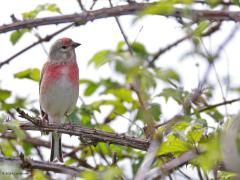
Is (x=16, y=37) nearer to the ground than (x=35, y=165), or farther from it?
farther from it

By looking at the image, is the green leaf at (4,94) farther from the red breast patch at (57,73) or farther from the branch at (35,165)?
the branch at (35,165)

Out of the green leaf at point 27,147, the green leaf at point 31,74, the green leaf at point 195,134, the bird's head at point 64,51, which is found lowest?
Result: the green leaf at point 195,134

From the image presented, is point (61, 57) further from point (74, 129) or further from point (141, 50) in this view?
point (74, 129)

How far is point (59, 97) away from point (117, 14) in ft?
13.3

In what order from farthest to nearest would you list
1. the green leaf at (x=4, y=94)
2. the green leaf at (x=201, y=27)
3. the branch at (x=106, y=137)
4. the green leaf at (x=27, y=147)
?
1. the green leaf at (x=27, y=147)
2. the green leaf at (x=4, y=94)
3. the branch at (x=106, y=137)
4. the green leaf at (x=201, y=27)

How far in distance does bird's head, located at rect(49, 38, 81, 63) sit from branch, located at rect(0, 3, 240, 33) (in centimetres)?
406

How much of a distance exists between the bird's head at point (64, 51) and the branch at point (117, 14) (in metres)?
4.06

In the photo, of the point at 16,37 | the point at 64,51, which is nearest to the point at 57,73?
the point at 64,51

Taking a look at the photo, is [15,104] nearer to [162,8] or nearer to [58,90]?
[58,90]

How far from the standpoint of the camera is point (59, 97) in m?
6.80

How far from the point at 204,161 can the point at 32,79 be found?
3.97m

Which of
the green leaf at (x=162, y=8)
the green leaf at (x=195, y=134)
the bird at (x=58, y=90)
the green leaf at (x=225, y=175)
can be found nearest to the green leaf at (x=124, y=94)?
the bird at (x=58, y=90)

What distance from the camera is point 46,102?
6.84m

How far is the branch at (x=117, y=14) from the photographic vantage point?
2490 millimetres
